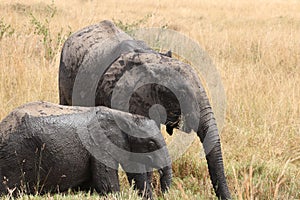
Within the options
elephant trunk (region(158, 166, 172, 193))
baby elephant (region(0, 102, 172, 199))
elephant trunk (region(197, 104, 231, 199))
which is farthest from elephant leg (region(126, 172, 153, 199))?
elephant trunk (region(197, 104, 231, 199))

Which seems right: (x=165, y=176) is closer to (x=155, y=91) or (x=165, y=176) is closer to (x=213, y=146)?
(x=213, y=146)

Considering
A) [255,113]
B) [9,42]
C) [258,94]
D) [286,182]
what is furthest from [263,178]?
[9,42]

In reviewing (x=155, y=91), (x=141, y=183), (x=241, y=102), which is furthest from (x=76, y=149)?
(x=241, y=102)

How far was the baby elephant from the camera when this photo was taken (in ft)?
11.8

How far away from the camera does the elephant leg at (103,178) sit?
12.1 feet

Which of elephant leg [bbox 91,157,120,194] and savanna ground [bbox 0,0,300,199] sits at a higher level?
elephant leg [bbox 91,157,120,194]

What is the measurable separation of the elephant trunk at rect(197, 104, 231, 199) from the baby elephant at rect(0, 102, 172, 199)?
0.38 metres

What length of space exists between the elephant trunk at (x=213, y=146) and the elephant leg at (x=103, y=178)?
2.32ft

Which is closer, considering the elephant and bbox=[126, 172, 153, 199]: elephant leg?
bbox=[126, 172, 153, 199]: elephant leg

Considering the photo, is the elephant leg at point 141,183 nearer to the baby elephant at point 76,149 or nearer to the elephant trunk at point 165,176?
the baby elephant at point 76,149

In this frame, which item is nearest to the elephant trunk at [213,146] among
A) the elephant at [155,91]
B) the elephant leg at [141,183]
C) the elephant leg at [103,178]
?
the elephant at [155,91]

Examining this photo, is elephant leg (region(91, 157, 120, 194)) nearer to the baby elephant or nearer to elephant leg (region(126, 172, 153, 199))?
A: the baby elephant

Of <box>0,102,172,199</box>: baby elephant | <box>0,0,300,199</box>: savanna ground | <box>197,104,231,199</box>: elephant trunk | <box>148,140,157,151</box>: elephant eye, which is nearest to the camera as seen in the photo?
<box>0,102,172,199</box>: baby elephant

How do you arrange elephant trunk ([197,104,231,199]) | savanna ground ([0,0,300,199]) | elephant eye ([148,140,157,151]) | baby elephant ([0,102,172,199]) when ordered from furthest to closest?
1. savanna ground ([0,0,300,199])
2. elephant trunk ([197,104,231,199])
3. elephant eye ([148,140,157,151])
4. baby elephant ([0,102,172,199])
